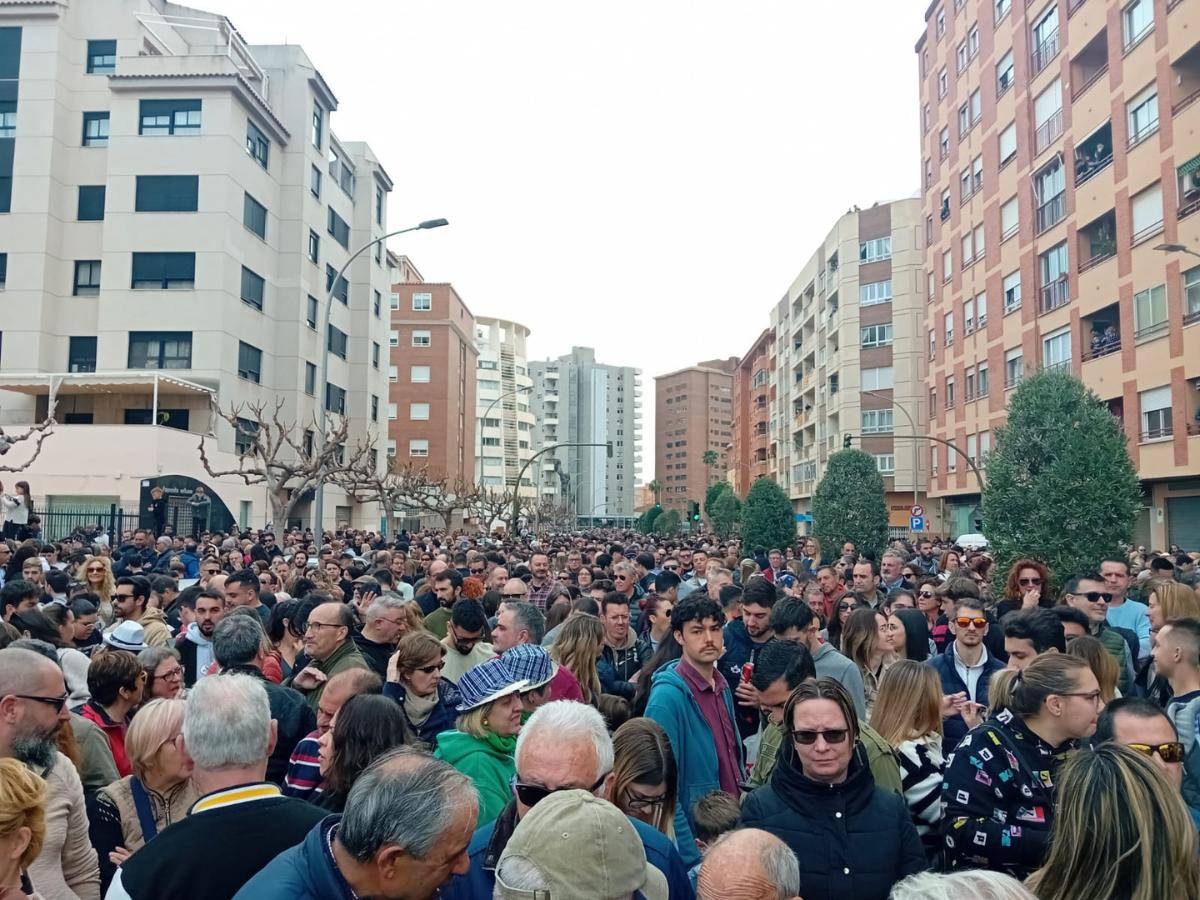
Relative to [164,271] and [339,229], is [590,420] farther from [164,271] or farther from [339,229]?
[164,271]

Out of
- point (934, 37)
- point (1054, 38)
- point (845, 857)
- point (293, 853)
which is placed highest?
point (934, 37)

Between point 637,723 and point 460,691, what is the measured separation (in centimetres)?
74

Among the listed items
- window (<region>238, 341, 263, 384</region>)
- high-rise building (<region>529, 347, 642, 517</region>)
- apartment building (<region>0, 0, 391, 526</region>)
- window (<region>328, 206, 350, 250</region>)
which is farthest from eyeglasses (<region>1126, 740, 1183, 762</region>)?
high-rise building (<region>529, 347, 642, 517</region>)

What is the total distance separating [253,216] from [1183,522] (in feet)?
115

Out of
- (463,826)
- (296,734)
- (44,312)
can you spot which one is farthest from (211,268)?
(463,826)

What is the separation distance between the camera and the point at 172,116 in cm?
3525

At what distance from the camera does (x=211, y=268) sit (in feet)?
113

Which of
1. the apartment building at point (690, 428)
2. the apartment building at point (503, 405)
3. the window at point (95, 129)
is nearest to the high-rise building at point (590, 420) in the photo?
the apartment building at point (690, 428)

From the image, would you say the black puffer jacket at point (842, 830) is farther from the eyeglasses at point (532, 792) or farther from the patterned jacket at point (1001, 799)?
the eyeglasses at point (532, 792)

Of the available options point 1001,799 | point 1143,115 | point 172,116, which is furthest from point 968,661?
point 172,116

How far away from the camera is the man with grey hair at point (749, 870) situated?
7.50 feet

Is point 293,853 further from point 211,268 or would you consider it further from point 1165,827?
point 211,268

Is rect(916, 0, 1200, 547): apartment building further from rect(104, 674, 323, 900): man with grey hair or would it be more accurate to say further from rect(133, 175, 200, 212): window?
rect(133, 175, 200, 212): window

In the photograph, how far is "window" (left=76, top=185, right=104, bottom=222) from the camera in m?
36.1
